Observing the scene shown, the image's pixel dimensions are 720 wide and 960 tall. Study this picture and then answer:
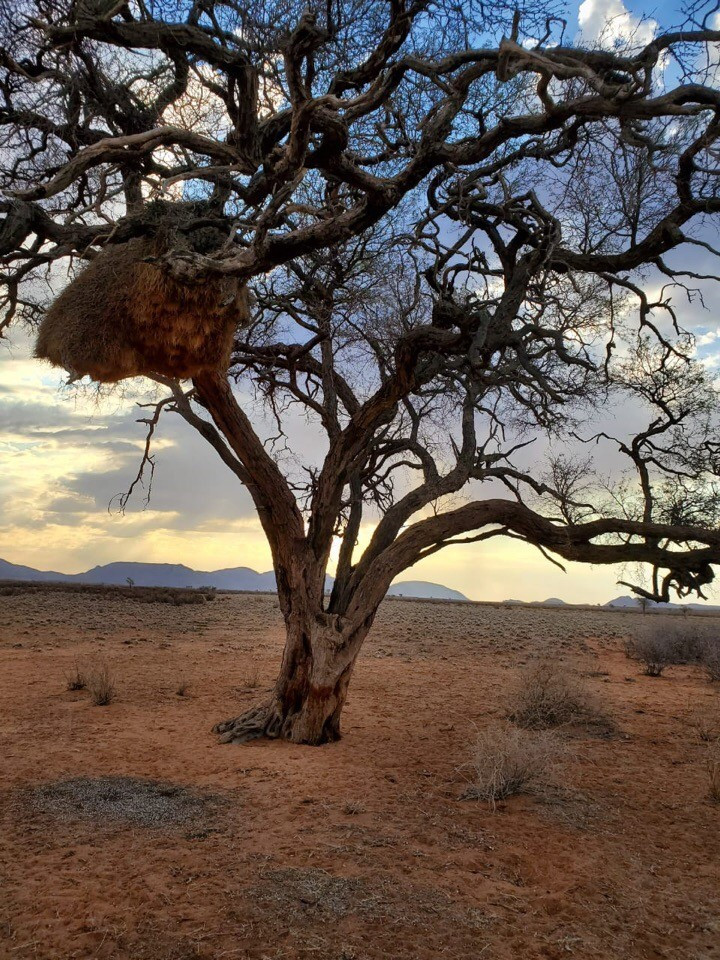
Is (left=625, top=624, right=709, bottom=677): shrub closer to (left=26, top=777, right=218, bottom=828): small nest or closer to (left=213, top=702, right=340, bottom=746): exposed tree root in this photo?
(left=213, top=702, right=340, bottom=746): exposed tree root

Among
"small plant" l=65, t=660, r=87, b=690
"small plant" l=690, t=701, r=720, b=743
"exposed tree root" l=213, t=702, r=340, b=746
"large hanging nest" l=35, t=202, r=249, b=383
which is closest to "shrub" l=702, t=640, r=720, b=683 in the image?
"small plant" l=690, t=701, r=720, b=743

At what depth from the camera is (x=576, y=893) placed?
15.4 feet

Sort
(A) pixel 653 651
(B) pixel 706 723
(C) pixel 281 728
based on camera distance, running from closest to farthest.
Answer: (C) pixel 281 728
(B) pixel 706 723
(A) pixel 653 651

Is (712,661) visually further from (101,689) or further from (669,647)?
(101,689)

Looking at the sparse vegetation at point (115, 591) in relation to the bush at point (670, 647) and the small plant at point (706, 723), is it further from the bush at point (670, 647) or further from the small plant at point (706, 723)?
the small plant at point (706, 723)

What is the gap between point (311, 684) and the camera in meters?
8.35

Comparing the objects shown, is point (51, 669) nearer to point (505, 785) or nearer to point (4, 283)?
point (4, 283)

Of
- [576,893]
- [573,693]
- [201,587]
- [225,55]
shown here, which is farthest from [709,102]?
[201,587]

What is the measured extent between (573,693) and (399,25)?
8.54 metres

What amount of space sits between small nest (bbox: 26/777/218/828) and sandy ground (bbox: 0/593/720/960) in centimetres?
5

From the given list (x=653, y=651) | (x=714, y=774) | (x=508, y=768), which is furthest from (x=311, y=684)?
(x=653, y=651)

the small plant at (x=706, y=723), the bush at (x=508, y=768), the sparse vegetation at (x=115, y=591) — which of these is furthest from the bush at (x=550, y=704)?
the sparse vegetation at (x=115, y=591)

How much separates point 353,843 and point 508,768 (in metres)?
1.98

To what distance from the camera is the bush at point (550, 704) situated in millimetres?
9969
